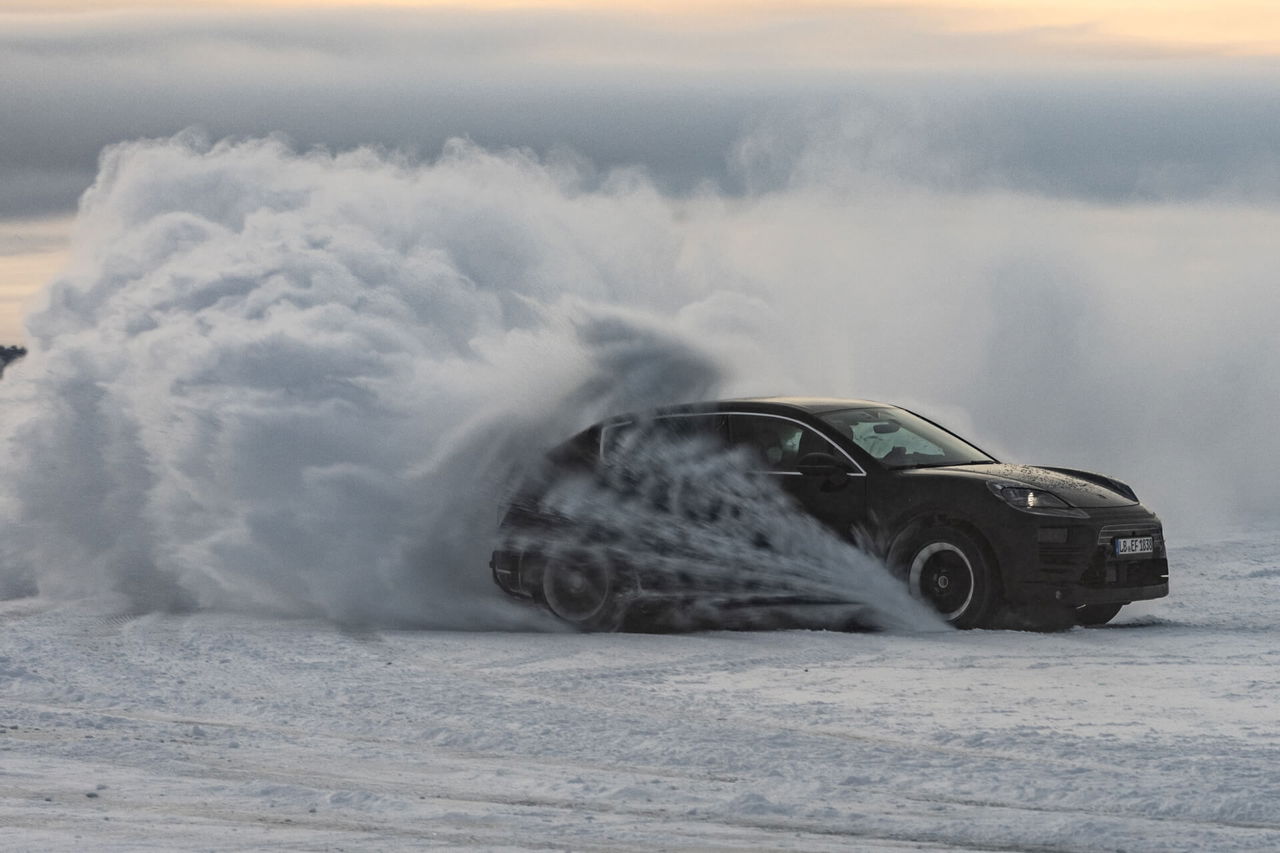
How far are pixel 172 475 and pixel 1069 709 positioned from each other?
7396mm

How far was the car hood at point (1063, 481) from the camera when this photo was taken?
11.1 m

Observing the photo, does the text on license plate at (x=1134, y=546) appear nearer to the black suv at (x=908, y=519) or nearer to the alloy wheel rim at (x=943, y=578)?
the black suv at (x=908, y=519)

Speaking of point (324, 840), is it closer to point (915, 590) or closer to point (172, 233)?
point (915, 590)

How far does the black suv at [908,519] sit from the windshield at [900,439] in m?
0.01

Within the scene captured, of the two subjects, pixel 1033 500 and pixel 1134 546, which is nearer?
pixel 1033 500

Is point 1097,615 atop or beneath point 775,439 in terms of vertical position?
beneath

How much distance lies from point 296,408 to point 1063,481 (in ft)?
17.5

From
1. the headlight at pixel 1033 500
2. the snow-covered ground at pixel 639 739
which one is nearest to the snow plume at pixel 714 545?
the snow-covered ground at pixel 639 739

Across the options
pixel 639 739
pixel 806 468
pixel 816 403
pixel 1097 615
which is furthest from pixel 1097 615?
pixel 639 739

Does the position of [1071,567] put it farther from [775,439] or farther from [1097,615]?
[775,439]

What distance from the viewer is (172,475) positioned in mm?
13195

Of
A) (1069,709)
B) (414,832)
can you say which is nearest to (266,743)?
(414,832)

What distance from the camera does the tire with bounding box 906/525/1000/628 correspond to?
1094 cm

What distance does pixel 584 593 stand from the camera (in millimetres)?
11453
